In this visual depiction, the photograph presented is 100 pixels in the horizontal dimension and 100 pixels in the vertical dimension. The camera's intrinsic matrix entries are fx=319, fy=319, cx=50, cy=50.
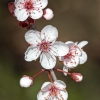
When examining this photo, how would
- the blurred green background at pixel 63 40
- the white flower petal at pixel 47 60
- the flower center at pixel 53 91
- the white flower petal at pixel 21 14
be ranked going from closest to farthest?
1. the white flower petal at pixel 21 14
2. the white flower petal at pixel 47 60
3. the flower center at pixel 53 91
4. the blurred green background at pixel 63 40

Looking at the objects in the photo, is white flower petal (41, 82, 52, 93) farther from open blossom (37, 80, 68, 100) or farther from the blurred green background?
the blurred green background

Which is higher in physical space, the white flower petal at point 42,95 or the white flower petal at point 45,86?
the white flower petal at point 45,86

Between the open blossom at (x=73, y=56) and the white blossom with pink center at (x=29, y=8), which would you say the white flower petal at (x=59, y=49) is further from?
the white blossom with pink center at (x=29, y=8)

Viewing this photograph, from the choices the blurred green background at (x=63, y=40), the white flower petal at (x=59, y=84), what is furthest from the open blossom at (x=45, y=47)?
the blurred green background at (x=63, y=40)

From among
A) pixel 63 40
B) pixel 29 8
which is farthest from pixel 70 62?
pixel 63 40

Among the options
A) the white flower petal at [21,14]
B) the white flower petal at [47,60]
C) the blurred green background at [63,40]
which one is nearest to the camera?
the white flower petal at [21,14]

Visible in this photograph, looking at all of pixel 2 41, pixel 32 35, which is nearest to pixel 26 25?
pixel 32 35

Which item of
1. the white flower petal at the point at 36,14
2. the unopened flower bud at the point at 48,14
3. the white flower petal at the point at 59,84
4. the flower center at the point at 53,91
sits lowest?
the flower center at the point at 53,91

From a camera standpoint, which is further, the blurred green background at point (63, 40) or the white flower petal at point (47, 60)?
the blurred green background at point (63, 40)

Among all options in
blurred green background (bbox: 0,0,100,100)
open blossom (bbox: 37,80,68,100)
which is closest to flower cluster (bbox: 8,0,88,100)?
open blossom (bbox: 37,80,68,100)
